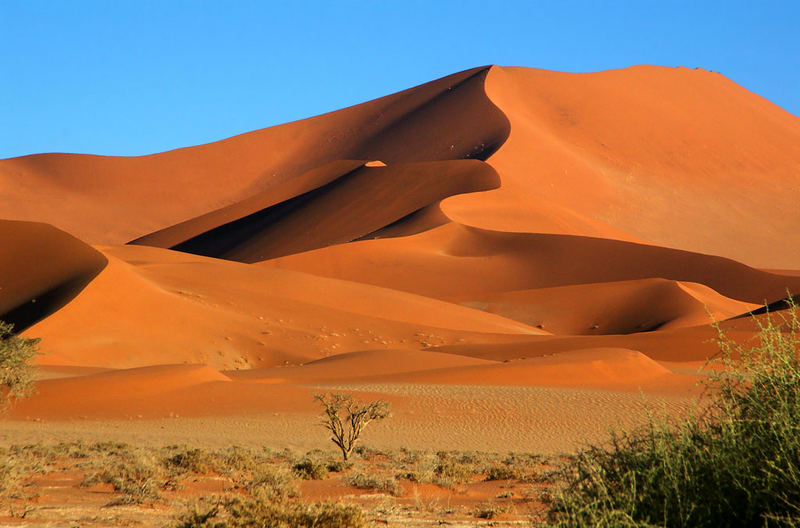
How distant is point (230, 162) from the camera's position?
10225 centimetres

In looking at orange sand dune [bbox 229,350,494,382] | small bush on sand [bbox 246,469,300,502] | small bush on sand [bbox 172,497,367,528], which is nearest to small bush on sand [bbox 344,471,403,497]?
small bush on sand [bbox 246,469,300,502]

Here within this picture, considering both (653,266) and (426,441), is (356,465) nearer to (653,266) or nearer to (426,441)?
(426,441)

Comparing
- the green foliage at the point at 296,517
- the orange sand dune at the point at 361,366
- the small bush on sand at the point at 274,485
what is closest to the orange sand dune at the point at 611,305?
the orange sand dune at the point at 361,366

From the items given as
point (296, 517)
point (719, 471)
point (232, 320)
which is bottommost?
point (296, 517)

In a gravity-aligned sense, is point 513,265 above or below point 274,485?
above

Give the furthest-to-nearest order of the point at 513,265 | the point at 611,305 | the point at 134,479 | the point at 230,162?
the point at 230,162, the point at 513,265, the point at 611,305, the point at 134,479

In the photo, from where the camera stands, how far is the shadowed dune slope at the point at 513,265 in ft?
161

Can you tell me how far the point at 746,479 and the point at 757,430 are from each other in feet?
1.53

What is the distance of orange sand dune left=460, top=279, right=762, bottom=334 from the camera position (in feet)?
138

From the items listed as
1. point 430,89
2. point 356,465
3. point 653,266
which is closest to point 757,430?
point 356,465

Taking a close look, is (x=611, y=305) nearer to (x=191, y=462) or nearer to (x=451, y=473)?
(x=451, y=473)

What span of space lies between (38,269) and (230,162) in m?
69.2

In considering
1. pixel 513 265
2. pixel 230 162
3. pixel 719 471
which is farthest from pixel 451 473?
pixel 230 162

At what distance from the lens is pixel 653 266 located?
169 ft
